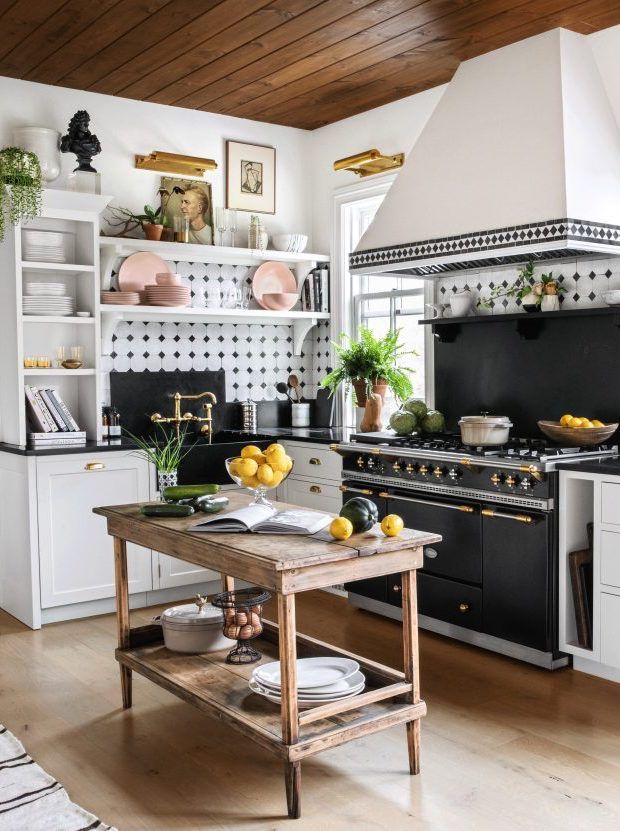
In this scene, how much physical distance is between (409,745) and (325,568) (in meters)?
0.75

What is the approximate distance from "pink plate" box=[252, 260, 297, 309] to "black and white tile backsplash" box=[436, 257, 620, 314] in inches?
52.7

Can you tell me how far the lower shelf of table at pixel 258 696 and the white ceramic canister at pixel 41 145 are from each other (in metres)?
2.69

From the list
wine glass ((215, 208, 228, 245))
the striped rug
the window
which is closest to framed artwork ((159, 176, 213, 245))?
wine glass ((215, 208, 228, 245))

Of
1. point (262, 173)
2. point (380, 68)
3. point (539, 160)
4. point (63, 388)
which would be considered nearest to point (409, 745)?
point (539, 160)

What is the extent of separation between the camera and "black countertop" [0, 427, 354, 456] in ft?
15.2

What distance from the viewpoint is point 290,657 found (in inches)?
102

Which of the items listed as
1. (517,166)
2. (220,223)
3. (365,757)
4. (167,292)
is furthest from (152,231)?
(365,757)

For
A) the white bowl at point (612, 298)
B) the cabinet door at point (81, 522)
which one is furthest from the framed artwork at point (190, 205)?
the white bowl at point (612, 298)

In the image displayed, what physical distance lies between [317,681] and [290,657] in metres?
0.31

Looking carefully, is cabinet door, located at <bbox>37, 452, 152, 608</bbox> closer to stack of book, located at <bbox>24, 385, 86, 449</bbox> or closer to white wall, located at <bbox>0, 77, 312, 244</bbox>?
stack of book, located at <bbox>24, 385, 86, 449</bbox>

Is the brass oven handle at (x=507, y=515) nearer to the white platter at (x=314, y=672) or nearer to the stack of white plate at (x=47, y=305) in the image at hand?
the white platter at (x=314, y=672)

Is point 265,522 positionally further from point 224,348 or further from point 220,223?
point 220,223

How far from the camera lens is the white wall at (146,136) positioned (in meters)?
5.09

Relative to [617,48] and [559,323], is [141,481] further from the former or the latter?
[617,48]
